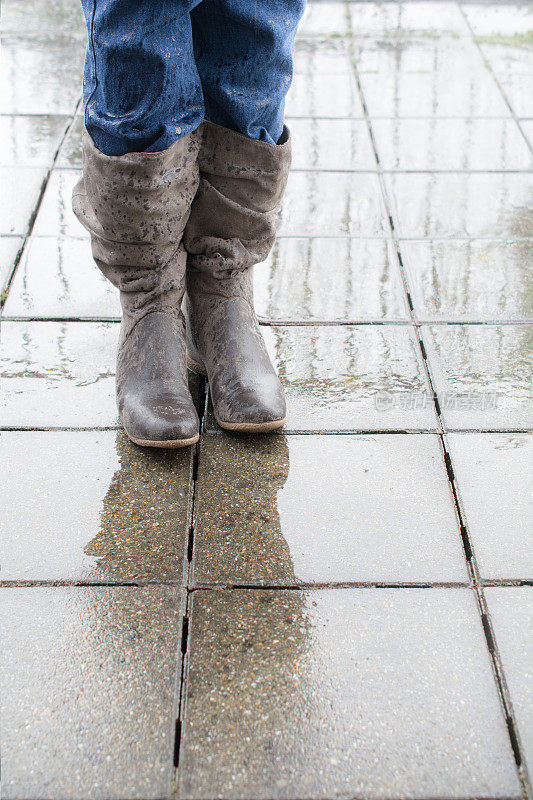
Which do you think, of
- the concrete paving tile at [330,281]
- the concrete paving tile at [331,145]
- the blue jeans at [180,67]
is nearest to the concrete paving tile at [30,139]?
the concrete paving tile at [331,145]

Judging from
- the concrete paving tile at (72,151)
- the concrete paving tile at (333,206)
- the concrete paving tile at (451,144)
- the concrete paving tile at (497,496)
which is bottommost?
the concrete paving tile at (497,496)

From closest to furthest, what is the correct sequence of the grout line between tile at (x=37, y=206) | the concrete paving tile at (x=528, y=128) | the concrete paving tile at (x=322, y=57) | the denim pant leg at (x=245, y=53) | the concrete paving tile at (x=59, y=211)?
the denim pant leg at (x=245, y=53)
the grout line between tile at (x=37, y=206)
the concrete paving tile at (x=59, y=211)
the concrete paving tile at (x=528, y=128)
the concrete paving tile at (x=322, y=57)

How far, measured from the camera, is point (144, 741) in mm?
1281

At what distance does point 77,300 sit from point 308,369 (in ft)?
2.55

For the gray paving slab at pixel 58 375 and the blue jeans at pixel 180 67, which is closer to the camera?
the blue jeans at pixel 180 67

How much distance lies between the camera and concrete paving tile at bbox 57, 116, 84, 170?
3.22 meters

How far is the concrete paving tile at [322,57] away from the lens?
423 cm

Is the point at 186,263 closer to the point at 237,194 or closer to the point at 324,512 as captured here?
the point at 237,194

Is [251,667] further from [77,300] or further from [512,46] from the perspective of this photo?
[512,46]

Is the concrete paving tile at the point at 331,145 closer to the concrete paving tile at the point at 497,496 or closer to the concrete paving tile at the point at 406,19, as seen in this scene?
the concrete paving tile at the point at 406,19

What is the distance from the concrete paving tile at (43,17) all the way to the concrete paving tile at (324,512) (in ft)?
11.8

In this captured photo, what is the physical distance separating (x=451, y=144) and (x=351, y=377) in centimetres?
177

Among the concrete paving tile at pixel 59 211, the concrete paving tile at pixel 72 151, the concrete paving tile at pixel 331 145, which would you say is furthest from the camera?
the concrete paving tile at pixel 331 145

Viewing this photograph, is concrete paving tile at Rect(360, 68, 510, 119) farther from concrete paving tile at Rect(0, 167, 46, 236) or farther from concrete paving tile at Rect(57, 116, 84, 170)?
concrete paving tile at Rect(0, 167, 46, 236)
